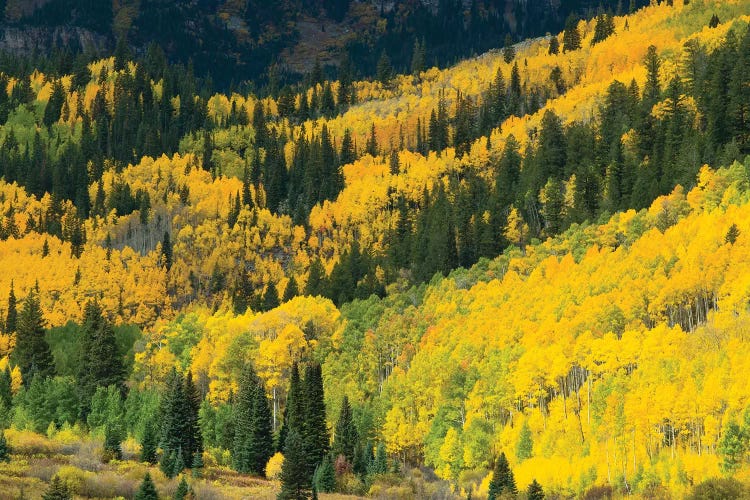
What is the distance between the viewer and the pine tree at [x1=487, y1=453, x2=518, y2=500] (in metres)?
85.4

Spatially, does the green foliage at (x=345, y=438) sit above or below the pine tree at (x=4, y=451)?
below

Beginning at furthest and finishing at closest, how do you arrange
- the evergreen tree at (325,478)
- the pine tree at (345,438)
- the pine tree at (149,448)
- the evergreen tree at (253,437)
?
the pine tree at (345,438) → the evergreen tree at (253,437) → the evergreen tree at (325,478) → the pine tree at (149,448)

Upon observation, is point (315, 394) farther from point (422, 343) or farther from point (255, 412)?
point (422, 343)

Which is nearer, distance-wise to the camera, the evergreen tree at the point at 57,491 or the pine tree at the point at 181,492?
the evergreen tree at the point at 57,491

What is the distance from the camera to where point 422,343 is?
452ft

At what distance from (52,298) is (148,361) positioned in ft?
184

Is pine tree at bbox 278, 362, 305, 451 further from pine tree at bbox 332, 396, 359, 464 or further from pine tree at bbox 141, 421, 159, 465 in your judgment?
pine tree at bbox 141, 421, 159, 465

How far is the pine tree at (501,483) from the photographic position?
85375 mm

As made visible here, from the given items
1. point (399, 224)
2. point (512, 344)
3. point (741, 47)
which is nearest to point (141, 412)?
point (512, 344)

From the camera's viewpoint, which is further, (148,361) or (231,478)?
(148,361)

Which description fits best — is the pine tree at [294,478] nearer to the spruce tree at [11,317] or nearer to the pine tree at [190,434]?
the pine tree at [190,434]

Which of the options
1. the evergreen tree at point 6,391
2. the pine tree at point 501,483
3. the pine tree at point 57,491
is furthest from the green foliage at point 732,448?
the evergreen tree at point 6,391

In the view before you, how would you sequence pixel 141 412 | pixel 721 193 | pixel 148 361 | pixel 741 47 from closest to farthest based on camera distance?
pixel 141 412 < pixel 721 193 < pixel 148 361 < pixel 741 47

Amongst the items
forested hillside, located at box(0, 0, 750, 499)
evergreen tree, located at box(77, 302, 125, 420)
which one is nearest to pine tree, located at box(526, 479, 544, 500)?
forested hillside, located at box(0, 0, 750, 499)
